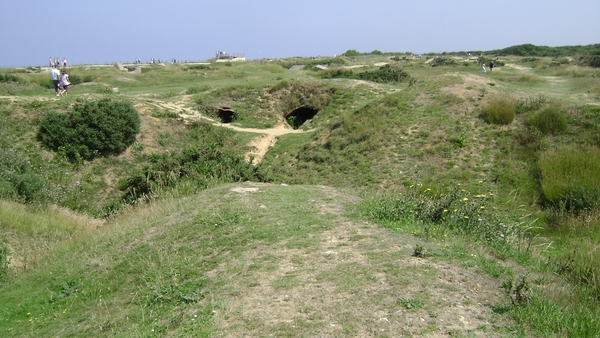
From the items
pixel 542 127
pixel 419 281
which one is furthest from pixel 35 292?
pixel 542 127

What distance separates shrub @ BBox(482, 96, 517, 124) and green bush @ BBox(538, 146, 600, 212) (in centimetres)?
267

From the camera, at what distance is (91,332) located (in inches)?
179

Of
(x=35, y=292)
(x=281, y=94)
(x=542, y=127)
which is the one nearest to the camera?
(x=35, y=292)

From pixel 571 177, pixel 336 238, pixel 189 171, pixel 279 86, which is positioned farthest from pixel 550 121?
pixel 279 86

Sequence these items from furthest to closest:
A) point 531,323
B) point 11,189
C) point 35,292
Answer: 1. point 11,189
2. point 35,292
3. point 531,323

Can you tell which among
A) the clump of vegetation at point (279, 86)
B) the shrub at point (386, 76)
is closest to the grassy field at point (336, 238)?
the clump of vegetation at point (279, 86)

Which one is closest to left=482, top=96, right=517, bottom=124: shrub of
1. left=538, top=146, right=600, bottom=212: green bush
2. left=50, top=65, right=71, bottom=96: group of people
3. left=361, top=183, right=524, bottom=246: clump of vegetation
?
left=538, top=146, right=600, bottom=212: green bush

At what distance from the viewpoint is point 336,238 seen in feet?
19.0

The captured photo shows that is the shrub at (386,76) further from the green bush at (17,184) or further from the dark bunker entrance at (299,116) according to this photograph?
the green bush at (17,184)

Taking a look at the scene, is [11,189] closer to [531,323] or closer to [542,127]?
[531,323]

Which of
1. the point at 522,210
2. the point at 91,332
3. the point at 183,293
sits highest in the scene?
the point at 183,293

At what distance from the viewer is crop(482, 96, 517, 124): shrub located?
16.1m

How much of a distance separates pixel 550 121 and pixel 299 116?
13.9 m

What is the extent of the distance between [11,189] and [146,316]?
8.40 metres
